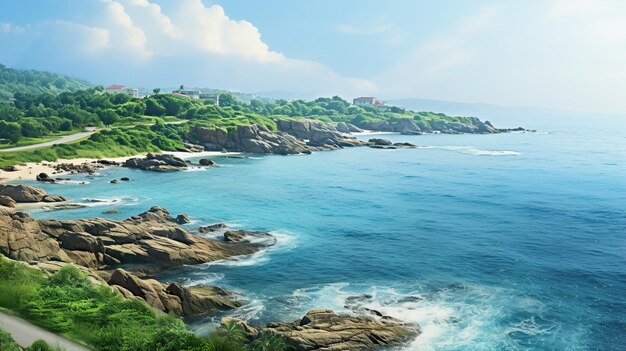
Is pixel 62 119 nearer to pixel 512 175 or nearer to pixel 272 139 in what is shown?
pixel 272 139

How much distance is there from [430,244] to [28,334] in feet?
129

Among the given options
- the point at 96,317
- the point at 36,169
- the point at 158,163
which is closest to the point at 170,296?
the point at 96,317

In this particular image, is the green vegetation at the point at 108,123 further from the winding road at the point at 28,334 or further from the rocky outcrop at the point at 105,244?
the winding road at the point at 28,334

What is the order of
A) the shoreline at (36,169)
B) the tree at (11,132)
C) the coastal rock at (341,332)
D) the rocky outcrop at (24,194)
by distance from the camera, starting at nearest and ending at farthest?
the coastal rock at (341,332) < the rocky outcrop at (24,194) < the shoreline at (36,169) < the tree at (11,132)

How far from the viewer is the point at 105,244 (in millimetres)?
42938

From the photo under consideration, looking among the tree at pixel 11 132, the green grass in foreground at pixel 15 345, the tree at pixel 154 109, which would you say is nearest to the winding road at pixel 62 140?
the tree at pixel 11 132

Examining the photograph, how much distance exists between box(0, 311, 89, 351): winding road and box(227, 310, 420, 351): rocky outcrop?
9.41 m

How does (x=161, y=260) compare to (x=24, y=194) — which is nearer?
(x=161, y=260)

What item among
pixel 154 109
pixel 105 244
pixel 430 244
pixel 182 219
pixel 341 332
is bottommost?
pixel 341 332

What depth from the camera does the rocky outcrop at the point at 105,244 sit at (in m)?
37.6

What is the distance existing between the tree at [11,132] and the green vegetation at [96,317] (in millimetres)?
97397

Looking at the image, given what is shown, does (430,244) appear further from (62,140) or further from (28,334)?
(62,140)

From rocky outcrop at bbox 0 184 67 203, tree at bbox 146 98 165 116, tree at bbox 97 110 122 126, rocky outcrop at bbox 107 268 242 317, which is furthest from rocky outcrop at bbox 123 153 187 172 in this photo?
tree at bbox 146 98 165 116

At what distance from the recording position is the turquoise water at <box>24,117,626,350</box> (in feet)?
111
